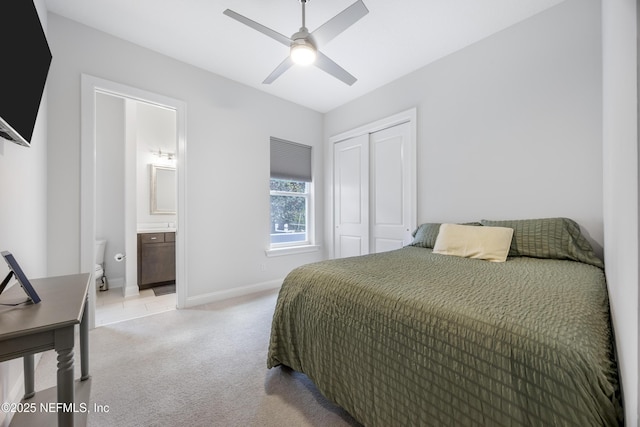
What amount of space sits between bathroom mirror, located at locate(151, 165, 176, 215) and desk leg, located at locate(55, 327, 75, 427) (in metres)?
3.33

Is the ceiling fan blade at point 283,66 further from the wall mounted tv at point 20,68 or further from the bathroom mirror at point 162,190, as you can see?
the bathroom mirror at point 162,190

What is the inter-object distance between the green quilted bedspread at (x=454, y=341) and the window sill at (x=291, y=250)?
6.39 ft

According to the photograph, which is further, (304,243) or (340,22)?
(304,243)

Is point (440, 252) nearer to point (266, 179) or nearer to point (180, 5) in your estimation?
point (266, 179)

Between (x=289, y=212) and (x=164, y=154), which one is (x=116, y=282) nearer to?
(x=164, y=154)

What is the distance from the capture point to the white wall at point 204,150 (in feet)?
7.26

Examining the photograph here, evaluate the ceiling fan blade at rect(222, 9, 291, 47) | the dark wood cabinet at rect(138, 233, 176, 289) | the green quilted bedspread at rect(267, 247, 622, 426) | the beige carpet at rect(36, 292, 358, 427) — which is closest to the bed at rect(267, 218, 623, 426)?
the green quilted bedspread at rect(267, 247, 622, 426)

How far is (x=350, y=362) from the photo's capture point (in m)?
1.26

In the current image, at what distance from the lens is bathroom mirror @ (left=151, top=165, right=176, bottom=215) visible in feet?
12.4

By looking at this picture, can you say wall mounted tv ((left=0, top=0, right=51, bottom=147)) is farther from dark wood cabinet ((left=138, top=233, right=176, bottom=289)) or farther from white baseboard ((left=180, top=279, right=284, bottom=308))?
dark wood cabinet ((left=138, top=233, right=176, bottom=289))

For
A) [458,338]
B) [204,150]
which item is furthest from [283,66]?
[458,338]

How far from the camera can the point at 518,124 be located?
2270mm

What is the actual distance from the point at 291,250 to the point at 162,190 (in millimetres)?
2214

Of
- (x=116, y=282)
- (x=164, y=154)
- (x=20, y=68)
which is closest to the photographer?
(x=20, y=68)
